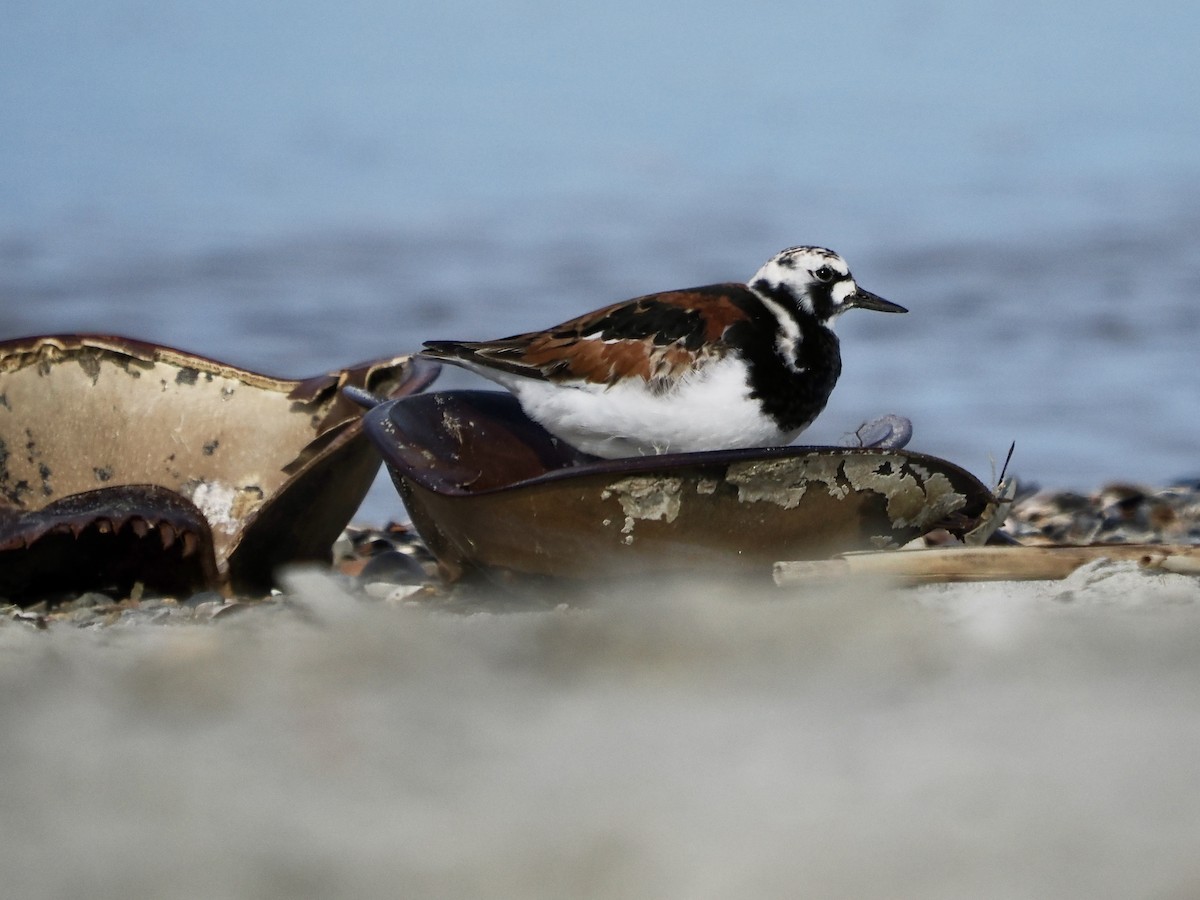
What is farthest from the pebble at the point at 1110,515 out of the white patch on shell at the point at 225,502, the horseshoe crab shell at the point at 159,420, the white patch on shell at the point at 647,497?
the white patch on shell at the point at 225,502

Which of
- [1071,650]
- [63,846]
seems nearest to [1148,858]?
[1071,650]

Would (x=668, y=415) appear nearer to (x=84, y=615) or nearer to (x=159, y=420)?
(x=84, y=615)

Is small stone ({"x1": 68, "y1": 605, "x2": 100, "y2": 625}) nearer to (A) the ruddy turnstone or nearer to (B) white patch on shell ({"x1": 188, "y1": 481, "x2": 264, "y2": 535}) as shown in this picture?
(B) white patch on shell ({"x1": 188, "y1": 481, "x2": 264, "y2": 535})

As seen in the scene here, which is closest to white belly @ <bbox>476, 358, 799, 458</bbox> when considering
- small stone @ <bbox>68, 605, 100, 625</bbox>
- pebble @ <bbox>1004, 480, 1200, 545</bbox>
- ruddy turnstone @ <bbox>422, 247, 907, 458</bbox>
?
ruddy turnstone @ <bbox>422, 247, 907, 458</bbox>

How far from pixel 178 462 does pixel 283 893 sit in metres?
3.12

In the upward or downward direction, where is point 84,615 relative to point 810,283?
downward

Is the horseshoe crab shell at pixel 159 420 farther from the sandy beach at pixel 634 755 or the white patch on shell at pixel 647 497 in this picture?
the sandy beach at pixel 634 755

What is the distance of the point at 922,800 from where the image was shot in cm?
226

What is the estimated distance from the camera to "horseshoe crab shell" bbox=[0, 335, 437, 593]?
16.4ft

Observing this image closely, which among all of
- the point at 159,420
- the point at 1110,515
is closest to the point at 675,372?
the point at 159,420

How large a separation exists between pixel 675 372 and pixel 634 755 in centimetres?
174

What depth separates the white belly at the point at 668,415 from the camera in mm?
4055

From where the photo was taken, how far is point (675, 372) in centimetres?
407

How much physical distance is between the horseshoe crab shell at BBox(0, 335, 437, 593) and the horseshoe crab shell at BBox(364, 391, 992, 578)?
102 cm
